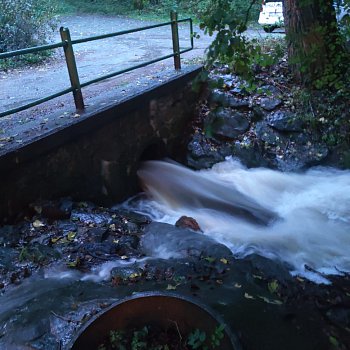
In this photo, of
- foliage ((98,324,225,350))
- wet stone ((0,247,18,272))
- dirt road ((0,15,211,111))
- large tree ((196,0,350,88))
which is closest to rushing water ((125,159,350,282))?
large tree ((196,0,350,88))

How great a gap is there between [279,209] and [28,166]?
3395 millimetres

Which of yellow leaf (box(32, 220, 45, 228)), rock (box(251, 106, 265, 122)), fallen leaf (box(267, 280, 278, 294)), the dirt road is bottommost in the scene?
fallen leaf (box(267, 280, 278, 294))

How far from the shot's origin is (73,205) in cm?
479

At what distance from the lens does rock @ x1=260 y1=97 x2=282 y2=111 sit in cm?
668

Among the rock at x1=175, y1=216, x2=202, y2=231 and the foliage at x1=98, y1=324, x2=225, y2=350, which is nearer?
the foliage at x1=98, y1=324, x2=225, y2=350

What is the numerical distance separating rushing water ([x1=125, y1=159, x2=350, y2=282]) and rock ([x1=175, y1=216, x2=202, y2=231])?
16 centimetres

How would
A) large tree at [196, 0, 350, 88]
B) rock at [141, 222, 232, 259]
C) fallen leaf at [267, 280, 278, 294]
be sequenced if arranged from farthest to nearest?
1. large tree at [196, 0, 350, 88]
2. rock at [141, 222, 232, 259]
3. fallen leaf at [267, 280, 278, 294]

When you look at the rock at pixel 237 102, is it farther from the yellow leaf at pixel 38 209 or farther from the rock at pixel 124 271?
the rock at pixel 124 271

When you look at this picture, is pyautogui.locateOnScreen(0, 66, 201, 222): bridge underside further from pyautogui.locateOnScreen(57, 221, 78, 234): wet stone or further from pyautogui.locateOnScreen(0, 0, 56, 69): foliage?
pyautogui.locateOnScreen(0, 0, 56, 69): foliage

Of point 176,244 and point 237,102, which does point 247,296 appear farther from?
point 237,102

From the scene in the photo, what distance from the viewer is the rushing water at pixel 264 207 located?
440cm

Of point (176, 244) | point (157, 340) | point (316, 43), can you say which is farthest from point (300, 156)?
point (157, 340)

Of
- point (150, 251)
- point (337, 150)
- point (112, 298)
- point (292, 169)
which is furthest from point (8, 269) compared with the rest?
point (337, 150)

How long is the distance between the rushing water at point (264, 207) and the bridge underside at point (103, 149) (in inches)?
18.0
